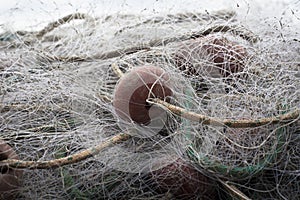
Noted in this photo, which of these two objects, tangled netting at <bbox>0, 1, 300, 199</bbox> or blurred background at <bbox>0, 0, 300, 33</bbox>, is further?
blurred background at <bbox>0, 0, 300, 33</bbox>

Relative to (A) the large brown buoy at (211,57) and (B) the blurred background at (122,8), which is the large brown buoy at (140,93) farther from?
(B) the blurred background at (122,8)

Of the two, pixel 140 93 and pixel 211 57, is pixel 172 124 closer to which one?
pixel 140 93

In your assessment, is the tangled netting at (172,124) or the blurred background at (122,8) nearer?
the tangled netting at (172,124)

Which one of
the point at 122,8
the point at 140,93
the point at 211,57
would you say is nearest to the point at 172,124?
the point at 140,93

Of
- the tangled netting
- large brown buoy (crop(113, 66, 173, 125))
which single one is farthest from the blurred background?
large brown buoy (crop(113, 66, 173, 125))

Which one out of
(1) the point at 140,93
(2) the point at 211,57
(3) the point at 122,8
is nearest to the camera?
(1) the point at 140,93

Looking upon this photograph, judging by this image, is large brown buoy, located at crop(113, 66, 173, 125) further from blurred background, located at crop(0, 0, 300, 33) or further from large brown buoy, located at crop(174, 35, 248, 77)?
blurred background, located at crop(0, 0, 300, 33)

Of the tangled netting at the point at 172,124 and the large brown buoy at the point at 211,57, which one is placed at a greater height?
the large brown buoy at the point at 211,57

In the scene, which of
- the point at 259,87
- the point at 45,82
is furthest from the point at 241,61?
the point at 45,82

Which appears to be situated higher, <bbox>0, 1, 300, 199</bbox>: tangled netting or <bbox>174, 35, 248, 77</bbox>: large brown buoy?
<bbox>174, 35, 248, 77</bbox>: large brown buoy

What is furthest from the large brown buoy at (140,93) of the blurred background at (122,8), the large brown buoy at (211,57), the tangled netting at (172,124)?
the blurred background at (122,8)
